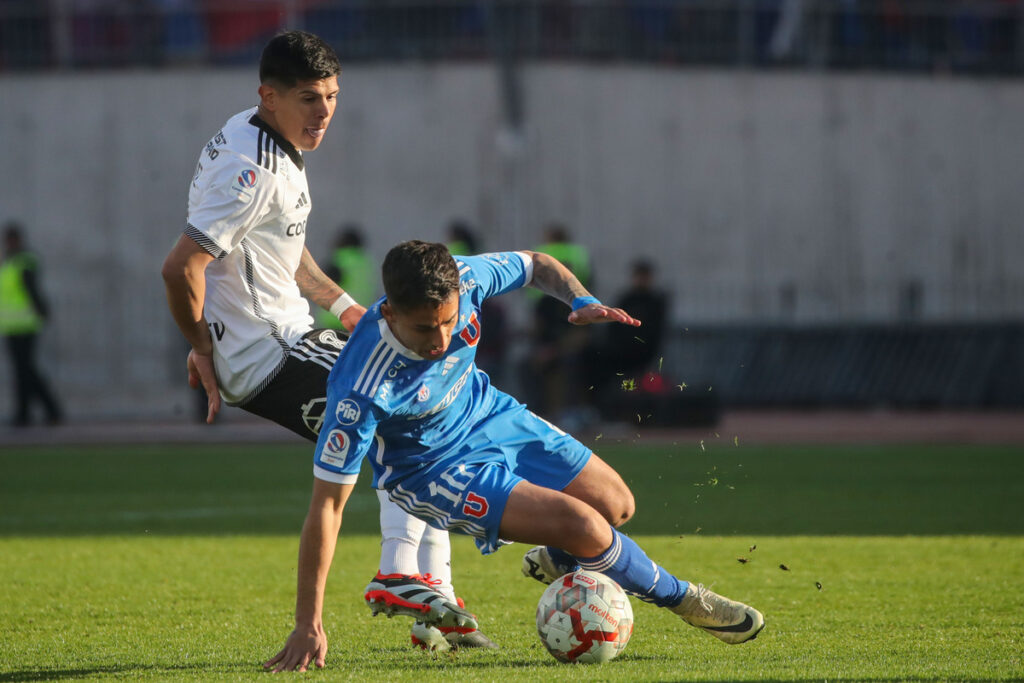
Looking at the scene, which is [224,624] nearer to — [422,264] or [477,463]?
[477,463]

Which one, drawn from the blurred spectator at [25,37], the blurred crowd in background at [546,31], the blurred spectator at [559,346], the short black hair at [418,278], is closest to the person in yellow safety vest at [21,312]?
the blurred spectator at [25,37]

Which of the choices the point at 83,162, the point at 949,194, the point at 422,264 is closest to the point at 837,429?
the point at 949,194

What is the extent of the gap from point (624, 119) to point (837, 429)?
5.82 meters

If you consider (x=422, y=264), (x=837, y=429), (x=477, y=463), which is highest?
(x=422, y=264)

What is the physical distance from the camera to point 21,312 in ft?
51.3

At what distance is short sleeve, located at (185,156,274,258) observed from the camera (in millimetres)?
4910

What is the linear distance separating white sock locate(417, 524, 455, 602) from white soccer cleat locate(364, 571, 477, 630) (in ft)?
0.60

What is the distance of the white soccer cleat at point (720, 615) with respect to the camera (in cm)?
479

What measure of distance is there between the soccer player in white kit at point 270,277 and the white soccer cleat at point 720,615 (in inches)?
28.1

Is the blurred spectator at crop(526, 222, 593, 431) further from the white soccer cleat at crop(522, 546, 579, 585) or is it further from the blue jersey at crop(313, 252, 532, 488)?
the blue jersey at crop(313, 252, 532, 488)

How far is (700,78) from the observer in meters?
19.6

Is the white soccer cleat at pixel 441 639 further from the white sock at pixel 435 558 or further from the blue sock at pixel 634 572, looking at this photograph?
the blue sock at pixel 634 572

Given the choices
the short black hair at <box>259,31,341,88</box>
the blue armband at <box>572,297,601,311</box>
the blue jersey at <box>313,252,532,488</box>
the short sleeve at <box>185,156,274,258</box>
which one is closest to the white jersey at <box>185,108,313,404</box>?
the short sleeve at <box>185,156,274,258</box>

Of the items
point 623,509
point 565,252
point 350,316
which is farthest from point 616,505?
point 565,252
